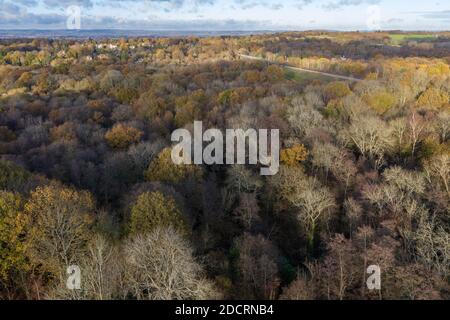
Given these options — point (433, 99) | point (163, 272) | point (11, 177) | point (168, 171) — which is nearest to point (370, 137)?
point (433, 99)

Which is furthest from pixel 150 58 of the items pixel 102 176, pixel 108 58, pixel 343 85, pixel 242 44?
pixel 102 176

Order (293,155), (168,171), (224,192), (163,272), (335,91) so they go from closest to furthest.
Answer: (163,272) < (168,171) < (224,192) < (293,155) < (335,91)

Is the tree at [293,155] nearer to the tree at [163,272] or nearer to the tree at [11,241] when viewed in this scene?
the tree at [163,272]

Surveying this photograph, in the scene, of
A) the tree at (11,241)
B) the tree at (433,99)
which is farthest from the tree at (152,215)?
the tree at (433,99)

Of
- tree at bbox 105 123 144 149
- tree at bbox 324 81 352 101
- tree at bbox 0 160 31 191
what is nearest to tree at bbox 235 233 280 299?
tree at bbox 0 160 31 191

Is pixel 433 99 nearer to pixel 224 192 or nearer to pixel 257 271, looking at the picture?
pixel 224 192

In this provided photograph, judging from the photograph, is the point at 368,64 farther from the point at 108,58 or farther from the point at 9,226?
the point at 9,226
